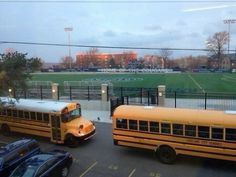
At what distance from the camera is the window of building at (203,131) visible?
14219mm

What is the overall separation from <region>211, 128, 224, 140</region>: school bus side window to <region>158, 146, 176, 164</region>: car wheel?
6.62ft

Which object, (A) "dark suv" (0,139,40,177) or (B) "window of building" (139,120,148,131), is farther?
(B) "window of building" (139,120,148,131)

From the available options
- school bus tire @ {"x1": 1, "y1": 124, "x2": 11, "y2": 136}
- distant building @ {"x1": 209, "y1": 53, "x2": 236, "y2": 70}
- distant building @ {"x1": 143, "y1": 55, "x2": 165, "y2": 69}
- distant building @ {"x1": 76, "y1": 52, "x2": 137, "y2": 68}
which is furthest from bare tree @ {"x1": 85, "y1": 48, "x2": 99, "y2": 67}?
school bus tire @ {"x1": 1, "y1": 124, "x2": 11, "y2": 136}

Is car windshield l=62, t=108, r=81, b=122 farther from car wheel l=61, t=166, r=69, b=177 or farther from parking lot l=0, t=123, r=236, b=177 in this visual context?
car wheel l=61, t=166, r=69, b=177

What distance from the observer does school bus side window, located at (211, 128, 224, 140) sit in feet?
45.7

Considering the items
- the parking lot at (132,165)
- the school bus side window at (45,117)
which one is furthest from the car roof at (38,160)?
the school bus side window at (45,117)

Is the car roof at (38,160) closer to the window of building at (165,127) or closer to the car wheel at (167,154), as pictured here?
the car wheel at (167,154)

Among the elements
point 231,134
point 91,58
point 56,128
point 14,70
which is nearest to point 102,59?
point 91,58

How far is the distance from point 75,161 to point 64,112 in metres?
3.30

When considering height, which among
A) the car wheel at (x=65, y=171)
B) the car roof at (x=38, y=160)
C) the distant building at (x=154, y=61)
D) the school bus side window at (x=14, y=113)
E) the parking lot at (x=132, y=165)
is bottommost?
the parking lot at (x=132, y=165)

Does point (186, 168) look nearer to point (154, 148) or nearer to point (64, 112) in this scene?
point (154, 148)

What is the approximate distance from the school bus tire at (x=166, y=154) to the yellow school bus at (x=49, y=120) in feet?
15.7

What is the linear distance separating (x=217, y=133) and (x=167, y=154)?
257 centimetres

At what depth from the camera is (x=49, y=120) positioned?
736 inches
